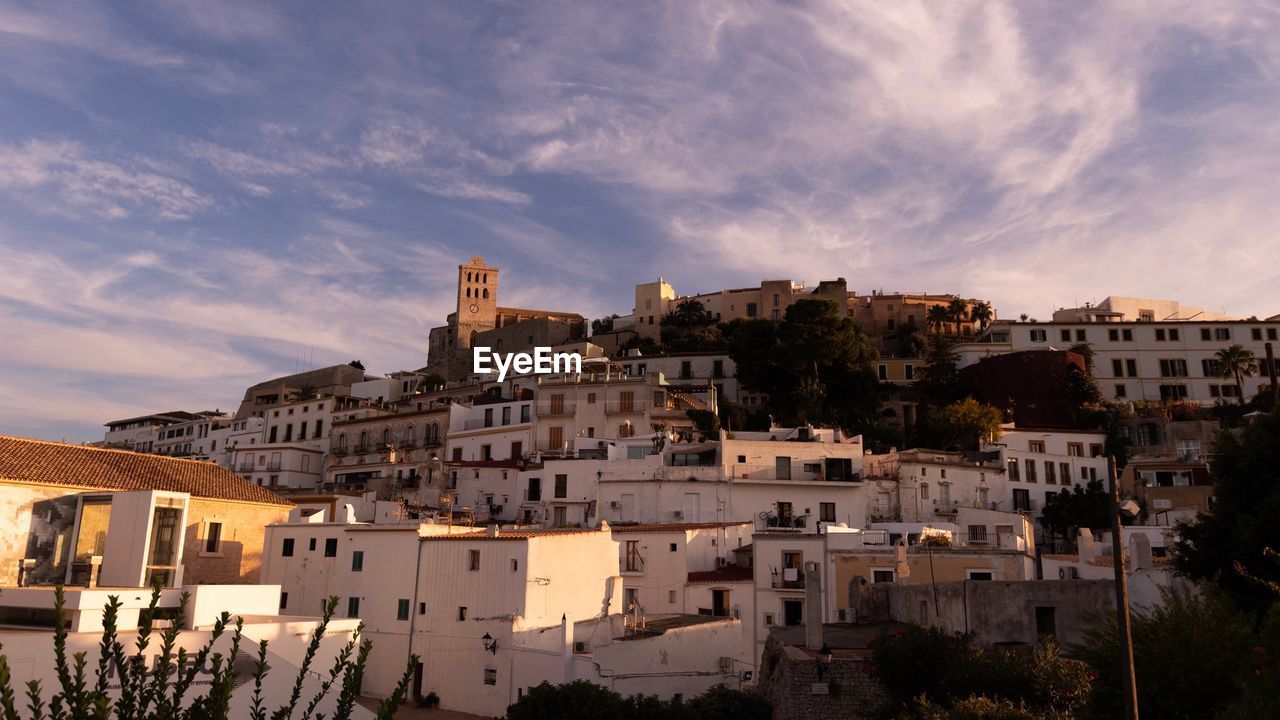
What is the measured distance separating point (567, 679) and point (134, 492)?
15826 mm

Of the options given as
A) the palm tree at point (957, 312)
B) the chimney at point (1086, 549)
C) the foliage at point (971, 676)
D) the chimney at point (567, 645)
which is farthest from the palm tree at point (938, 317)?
the foliage at point (971, 676)

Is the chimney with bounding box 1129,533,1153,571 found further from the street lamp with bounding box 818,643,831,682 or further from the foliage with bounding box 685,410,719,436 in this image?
the foliage with bounding box 685,410,719,436

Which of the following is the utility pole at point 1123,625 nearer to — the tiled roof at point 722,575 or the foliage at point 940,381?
the tiled roof at point 722,575

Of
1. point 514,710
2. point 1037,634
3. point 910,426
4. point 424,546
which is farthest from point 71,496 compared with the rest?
point 910,426

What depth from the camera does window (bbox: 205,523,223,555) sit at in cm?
3831

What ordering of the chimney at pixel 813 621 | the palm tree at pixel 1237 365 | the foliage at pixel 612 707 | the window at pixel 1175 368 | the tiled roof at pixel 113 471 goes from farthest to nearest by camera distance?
the window at pixel 1175 368, the palm tree at pixel 1237 365, the tiled roof at pixel 113 471, the foliage at pixel 612 707, the chimney at pixel 813 621

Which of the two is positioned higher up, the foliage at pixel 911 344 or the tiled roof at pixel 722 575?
the foliage at pixel 911 344

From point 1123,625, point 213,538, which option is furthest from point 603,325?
point 1123,625

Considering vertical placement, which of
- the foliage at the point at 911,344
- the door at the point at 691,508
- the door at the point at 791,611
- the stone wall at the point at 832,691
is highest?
the foliage at the point at 911,344

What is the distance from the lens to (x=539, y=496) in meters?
49.5

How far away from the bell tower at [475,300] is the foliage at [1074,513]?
72.8m

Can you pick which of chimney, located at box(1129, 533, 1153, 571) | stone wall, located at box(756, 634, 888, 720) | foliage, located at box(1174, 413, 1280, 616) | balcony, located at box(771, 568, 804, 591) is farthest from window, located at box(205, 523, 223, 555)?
foliage, located at box(1174, 413, 1280, 616)

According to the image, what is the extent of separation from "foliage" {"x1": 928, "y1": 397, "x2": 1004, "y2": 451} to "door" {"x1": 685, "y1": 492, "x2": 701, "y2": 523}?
21.1 m

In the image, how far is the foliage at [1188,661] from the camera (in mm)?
14492
